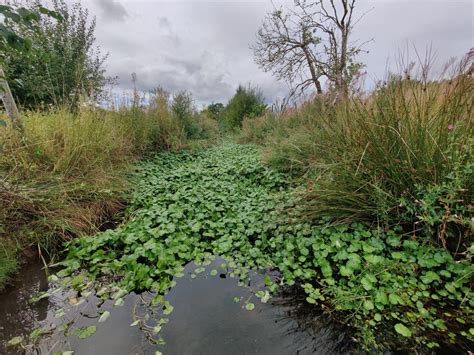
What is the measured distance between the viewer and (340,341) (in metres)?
1.19

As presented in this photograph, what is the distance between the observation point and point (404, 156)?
170 cm

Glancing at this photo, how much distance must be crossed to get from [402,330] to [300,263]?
70 centimetres

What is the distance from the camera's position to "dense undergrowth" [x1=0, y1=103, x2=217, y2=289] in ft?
6.10

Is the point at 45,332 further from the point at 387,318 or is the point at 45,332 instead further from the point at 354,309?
the point at 387,318

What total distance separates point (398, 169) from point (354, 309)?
1153mm

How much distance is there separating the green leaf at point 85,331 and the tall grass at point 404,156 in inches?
73.3

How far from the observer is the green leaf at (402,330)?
3.72 feet

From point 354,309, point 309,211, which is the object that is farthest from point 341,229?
point 354,309

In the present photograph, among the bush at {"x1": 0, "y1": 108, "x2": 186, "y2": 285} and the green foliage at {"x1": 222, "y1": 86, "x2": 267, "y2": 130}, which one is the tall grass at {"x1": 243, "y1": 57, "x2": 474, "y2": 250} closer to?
the bush at {"x1": 0, "y1": 108, "x2": 186, "y2": 285}

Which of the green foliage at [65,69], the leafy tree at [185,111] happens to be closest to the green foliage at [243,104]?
the leafy tree at [185,111]

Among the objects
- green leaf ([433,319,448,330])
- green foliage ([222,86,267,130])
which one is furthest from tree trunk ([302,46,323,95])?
green leaf ([433,319,448,330])

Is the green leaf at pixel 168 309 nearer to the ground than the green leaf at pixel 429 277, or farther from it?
nearer to the ground

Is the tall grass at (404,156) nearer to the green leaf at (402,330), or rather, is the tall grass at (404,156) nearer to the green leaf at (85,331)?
the green leaf at (402,330)

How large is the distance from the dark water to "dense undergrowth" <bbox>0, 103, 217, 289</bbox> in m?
0.42
